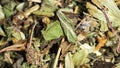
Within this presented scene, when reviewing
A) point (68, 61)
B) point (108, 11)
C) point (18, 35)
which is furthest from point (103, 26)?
point (18, 35)

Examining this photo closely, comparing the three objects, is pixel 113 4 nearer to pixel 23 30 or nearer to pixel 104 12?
pixel 104 12

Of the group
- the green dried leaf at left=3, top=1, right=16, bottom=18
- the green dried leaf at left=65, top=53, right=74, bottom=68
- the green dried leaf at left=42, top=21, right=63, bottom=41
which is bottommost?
the green dried leaf at left=65, top=53, right=74, bottom=68

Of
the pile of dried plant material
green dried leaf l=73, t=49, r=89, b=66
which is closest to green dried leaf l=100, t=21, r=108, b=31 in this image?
the pile of dried plant material

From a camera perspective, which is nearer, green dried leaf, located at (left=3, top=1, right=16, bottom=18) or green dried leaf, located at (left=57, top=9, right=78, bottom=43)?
green dried leaf, located at (left=57, top=9, right=78, bottom=43)

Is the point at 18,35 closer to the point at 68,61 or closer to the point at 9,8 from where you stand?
the point at 9,8

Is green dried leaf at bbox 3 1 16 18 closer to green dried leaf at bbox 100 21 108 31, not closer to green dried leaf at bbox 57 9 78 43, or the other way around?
green dried leaf at bbox 57 9 78 43

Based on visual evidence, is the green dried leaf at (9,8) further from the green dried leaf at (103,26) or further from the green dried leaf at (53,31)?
the green dried leaf at (103,26)

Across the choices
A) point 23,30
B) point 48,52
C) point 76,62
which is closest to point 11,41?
point 23,30

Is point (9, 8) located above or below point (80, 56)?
above
